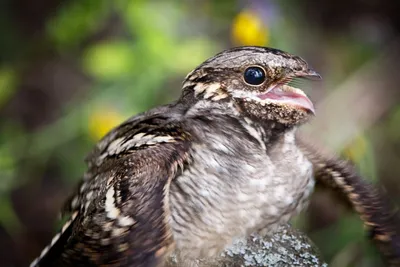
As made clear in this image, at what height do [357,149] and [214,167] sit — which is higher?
[214,167]

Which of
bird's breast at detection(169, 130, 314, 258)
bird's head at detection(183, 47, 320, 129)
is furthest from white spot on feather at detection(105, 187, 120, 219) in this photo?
bird's head at detection(183, 47, 320, 129)

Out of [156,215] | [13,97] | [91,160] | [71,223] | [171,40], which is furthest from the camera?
[13,97]

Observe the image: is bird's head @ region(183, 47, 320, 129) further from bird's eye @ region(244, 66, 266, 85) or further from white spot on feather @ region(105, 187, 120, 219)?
white spot on feather @ region(105, 187, 120, 219)

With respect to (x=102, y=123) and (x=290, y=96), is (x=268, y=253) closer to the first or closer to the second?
(x=290, y=96)

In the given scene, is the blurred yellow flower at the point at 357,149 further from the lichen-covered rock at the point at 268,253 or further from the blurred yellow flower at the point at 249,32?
the lichen-covered rock at the point at 268,253

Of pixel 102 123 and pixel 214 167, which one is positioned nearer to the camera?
pixel 214 167

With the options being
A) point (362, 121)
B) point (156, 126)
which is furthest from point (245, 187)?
point (362, 121)

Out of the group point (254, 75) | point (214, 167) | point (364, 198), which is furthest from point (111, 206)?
point (364, 198)

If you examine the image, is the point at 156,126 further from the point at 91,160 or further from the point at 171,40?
the point at 171,40
